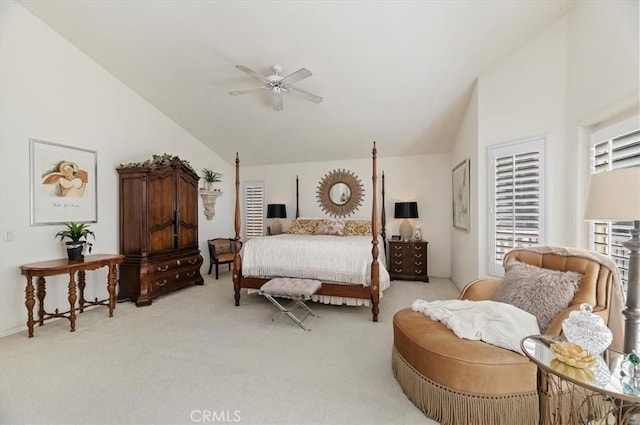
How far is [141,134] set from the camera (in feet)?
16.5

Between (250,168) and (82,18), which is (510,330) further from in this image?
(250,168)

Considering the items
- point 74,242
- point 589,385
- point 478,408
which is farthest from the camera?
point 74,242

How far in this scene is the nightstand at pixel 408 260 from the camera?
5.66 meters

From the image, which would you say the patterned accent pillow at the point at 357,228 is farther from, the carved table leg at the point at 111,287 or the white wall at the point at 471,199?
the carved table leg at the point at 111,287

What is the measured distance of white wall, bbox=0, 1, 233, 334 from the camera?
11.0 feet

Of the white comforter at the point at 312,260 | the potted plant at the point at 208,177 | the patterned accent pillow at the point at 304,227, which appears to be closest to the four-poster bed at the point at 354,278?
the white comforter at the point at 312,260

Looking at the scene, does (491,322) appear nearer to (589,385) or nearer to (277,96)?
(589,385)

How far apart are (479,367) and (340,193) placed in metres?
4.97

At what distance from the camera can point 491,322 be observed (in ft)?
6.75

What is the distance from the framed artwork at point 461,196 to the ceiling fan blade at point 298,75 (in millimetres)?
2685

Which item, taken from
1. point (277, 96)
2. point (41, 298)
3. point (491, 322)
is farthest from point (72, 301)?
point (491, 322)

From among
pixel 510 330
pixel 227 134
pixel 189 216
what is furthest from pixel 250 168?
pixel 510 330

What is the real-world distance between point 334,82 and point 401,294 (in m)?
3.43

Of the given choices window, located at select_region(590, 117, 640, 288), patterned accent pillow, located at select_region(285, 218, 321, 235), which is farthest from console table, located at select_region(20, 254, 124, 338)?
window, located at select_region(590, 117, 640, 288)
